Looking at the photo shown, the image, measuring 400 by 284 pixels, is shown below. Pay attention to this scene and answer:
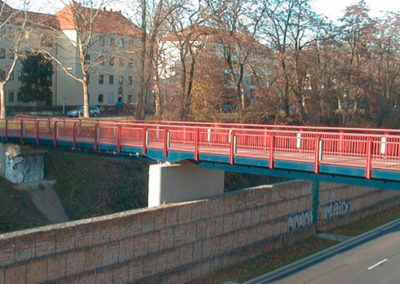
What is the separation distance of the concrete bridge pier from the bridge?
707 millimetres

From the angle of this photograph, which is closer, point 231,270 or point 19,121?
point 231,270

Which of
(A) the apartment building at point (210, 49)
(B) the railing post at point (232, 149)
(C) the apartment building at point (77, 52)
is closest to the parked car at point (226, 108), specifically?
(A) the apartment building at point (210, 49)

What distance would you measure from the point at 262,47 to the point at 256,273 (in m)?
19.8

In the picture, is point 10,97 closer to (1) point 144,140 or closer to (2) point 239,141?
(1) point 144,140

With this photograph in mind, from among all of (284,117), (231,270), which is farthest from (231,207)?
(284,117)

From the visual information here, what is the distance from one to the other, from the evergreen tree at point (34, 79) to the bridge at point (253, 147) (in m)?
31.4

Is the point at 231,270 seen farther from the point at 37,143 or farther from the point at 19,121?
the point at 19,121

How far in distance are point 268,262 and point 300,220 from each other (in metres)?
Answer: 4.71

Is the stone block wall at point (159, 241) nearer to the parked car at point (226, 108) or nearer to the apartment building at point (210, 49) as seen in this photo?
the apartment building at point (210, 49)

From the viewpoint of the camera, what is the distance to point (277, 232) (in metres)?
24.7

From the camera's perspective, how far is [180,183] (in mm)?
19516

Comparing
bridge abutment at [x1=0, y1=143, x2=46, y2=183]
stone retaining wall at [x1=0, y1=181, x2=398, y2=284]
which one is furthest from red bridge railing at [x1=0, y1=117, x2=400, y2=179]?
stone retaining wall at [x1=0, y1=181, x2=398, y2=284]

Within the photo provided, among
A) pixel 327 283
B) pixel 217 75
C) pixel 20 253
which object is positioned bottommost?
pixel 327 283

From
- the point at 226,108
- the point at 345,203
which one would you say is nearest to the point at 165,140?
the point at 345,203
